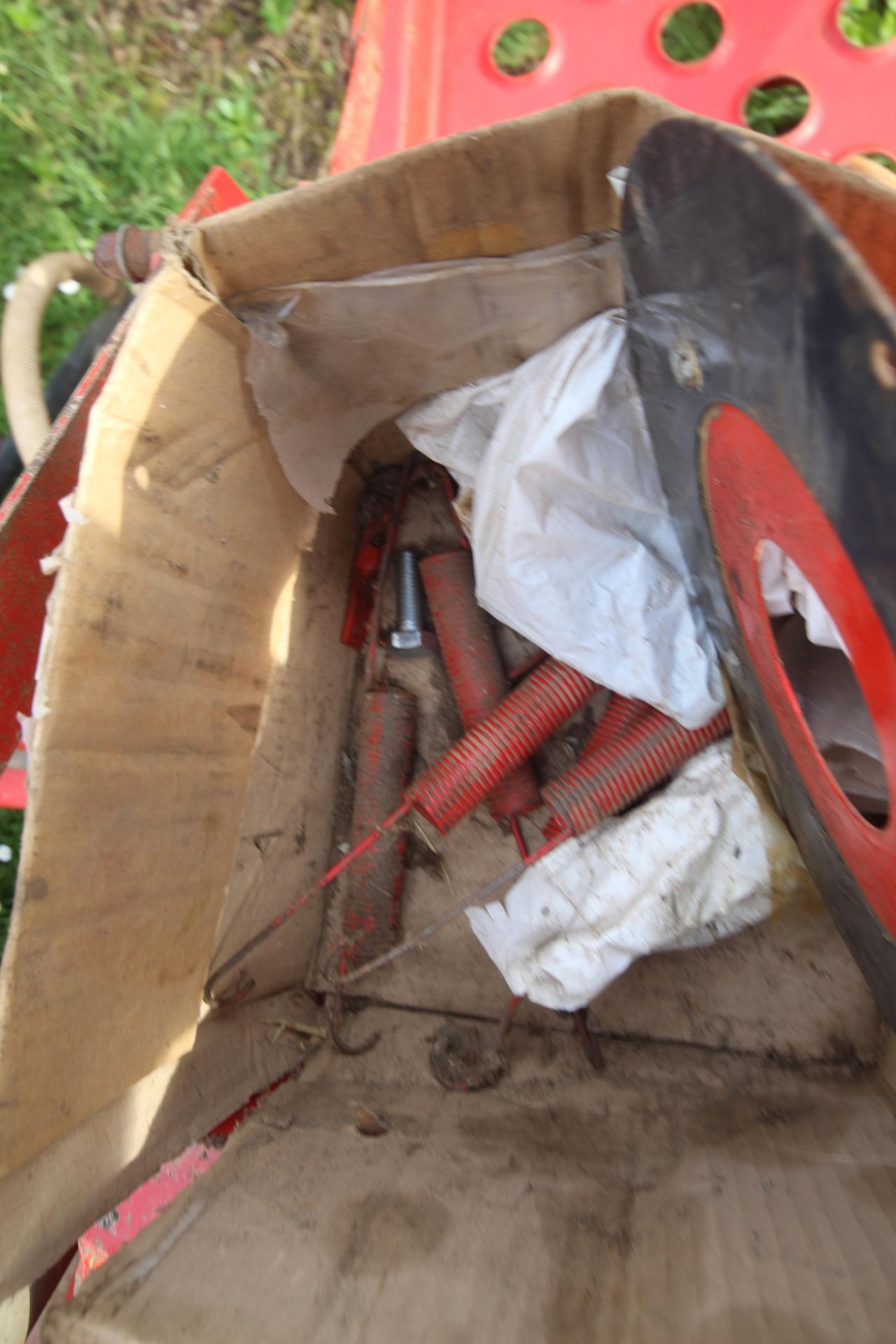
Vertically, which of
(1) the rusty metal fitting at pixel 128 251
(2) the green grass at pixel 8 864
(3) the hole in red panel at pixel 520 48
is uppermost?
(3) the hole in red panel at pixel 520 48

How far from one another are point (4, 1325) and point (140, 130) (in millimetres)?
2293

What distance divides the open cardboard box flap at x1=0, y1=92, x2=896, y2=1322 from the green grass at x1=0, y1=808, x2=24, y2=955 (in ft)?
2.81

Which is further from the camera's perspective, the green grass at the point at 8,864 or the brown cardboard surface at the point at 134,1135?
the green grass at the point at 8,864

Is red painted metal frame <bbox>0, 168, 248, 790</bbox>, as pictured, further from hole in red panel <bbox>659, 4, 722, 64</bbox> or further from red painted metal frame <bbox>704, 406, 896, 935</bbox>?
hole in red panel <bbox>659, 4, 722, 64</bbox>

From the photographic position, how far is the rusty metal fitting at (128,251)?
105 cm

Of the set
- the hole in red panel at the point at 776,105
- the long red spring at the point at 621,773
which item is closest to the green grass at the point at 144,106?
the hole in red panel at the point at 776,105

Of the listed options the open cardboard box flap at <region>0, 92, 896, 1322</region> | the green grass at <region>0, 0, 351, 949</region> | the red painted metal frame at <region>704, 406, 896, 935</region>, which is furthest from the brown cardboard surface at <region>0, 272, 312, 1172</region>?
the green grass at <region>0, 0, 351, 949</region>

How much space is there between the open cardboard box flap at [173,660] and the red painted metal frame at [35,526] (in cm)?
15

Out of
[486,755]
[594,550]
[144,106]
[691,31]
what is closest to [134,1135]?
[486,755]

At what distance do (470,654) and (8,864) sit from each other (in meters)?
1.23

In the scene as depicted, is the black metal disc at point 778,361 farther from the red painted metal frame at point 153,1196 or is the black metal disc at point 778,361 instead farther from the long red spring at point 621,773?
the red painted metal frame at point 153,1196

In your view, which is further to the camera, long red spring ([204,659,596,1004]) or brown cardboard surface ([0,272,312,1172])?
long red spring ([204,659,596,1004])

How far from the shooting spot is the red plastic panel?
4.35 feet

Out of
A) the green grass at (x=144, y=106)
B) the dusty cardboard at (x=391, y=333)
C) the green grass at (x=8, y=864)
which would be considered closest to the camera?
the dusty cardboard at (x=391, y=333)
